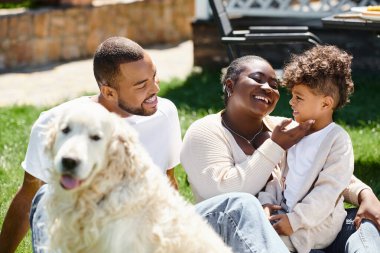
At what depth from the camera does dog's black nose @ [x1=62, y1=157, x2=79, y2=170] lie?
2.48 m

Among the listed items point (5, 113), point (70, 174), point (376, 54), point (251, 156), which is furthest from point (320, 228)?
point (376, 54)

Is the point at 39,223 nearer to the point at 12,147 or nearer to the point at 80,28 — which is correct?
the point at 12,147

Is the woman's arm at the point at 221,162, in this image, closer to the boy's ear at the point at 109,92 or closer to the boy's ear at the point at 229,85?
the boy's ear at the point at 229,85

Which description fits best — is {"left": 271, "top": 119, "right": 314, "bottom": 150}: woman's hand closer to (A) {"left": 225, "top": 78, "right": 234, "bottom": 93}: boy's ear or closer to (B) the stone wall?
(A) {"left": 225, "top": 78, "right": 234, "bottom": 93}: boy's ear

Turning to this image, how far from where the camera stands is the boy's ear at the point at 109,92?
351cm

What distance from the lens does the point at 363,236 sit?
348 centimetres

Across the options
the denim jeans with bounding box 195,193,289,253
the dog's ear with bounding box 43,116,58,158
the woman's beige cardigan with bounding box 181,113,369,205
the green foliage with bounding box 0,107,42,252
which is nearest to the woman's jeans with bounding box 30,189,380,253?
the denim jeans with bounding box 195,193,289,253

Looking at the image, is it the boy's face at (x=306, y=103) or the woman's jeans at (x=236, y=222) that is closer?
the woman's jeans at (x=236, y=222)

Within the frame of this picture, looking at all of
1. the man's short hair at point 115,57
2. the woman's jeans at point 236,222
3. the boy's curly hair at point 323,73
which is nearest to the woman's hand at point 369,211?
the boy's curly hair at point 323,73

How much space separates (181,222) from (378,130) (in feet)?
13.1

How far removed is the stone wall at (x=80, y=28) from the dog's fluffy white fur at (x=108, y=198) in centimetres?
→ 694

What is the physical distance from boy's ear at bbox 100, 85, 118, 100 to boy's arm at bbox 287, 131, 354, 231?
940 millimetres

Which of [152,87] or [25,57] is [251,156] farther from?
[25,57]

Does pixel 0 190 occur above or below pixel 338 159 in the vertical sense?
below
